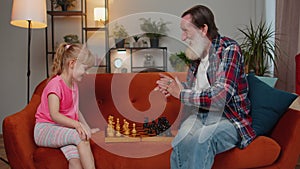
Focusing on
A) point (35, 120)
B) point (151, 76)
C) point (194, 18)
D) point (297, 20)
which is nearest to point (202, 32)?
point (194, 18)

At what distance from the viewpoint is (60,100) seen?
178 cm

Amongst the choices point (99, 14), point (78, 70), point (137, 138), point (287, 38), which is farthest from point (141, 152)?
point (99, 14)

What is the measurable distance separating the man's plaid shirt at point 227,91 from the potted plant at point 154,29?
2.23m

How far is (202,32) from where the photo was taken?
1.77 meters

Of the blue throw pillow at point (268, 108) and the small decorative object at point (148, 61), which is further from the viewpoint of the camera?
the small decorative object at point (148, 61)

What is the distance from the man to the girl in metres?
0.46

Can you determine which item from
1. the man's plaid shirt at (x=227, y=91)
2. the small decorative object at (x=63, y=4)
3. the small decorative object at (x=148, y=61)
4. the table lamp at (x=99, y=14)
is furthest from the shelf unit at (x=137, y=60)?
the man's plaid shirt at (x=227, y=91)

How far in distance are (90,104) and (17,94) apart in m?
2.25

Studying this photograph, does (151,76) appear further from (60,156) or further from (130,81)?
(60,156)

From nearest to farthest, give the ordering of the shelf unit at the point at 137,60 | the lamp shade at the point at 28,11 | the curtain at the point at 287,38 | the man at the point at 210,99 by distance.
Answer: the man at the point at 210,99 → the lamp shade at the point at 28,11 → the curtain at the point at 287,38 → the shelf unit at the point at 137,60

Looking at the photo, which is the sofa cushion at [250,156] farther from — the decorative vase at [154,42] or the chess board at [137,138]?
the decorative vase at [154,42]

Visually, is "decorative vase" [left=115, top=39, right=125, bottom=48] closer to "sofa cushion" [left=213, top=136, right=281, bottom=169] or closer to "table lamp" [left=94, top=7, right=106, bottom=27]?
"table lamp" [left=94, top=7, right=106, bottom=27]

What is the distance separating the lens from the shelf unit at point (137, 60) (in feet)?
13.2

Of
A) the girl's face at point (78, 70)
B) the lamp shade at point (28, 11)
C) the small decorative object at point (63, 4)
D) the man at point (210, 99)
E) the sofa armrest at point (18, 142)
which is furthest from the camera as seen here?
the small decorative object at point (63, 4)
